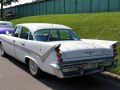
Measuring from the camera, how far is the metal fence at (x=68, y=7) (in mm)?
29906

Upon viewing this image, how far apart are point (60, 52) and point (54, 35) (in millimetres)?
1545

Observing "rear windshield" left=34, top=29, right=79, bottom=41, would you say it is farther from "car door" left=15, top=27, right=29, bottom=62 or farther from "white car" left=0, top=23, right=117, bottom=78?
"car door" left=15, top=27, right=29, bottom=62

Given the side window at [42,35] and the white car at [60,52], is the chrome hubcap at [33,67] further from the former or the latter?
the side window at [42,35]

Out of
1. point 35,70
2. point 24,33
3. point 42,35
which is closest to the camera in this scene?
point 35,70

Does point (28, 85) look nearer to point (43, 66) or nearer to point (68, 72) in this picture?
point (43, 66)

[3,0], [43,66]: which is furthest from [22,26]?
[3,0]

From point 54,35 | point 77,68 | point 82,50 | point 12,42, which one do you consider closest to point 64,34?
point 54,35

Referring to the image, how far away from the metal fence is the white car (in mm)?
21366

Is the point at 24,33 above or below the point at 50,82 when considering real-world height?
above

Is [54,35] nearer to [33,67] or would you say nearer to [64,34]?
[64,34]

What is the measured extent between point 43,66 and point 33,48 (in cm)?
71

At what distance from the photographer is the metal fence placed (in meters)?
29.9

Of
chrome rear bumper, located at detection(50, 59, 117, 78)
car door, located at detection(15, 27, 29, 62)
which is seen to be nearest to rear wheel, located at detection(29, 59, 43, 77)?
car door, located at detection(15, 27, 29, 62)

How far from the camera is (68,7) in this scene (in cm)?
3744
